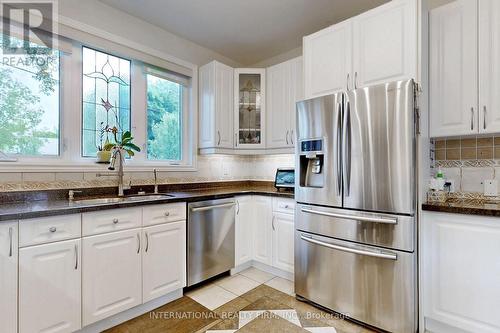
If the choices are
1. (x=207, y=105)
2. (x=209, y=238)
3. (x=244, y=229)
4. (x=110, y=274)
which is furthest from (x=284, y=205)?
(x=110, y=274)

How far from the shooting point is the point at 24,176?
1.88 m

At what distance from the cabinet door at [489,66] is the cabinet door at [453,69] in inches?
1.3

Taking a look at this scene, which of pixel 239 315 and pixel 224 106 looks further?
pixel 224 106

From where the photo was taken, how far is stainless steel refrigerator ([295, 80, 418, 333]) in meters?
1.63

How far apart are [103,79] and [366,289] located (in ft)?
9.43

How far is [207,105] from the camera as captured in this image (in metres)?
3.01

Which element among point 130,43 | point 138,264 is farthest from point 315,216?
point 130,43

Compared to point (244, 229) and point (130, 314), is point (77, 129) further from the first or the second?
point (244, 229)

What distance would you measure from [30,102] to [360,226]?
108 inches

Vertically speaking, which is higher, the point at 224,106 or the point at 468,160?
the point at 224,106

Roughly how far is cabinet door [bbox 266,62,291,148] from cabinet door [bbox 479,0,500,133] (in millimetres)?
1627

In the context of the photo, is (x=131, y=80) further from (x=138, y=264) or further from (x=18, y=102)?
(x=138, y=264)

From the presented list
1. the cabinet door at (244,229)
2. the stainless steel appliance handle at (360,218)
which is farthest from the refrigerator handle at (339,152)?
the cabinet door at (244,229)

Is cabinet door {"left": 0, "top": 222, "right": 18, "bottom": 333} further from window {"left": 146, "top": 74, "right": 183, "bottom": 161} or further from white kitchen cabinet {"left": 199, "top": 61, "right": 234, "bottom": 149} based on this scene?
white kitchen cabinet {"left": 199, "top": 61, "right": 234, "bottom": 149}
